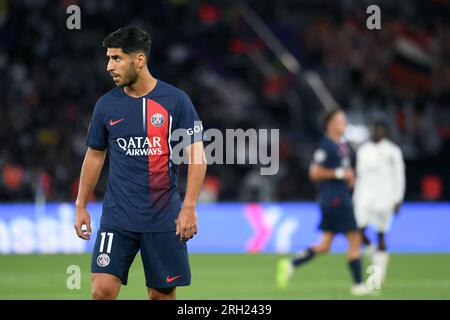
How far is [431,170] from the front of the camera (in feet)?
72.5

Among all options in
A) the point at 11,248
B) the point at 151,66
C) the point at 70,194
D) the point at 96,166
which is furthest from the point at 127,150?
the point at 151,66

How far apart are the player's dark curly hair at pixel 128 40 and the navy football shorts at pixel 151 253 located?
1.22 m

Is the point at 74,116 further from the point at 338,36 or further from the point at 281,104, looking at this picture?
the point at 338,36

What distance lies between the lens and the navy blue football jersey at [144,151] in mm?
7422

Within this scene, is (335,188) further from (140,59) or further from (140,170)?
(140,59)

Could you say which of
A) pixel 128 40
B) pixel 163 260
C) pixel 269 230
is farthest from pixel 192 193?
pixel 269 230

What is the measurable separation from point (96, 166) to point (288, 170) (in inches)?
574

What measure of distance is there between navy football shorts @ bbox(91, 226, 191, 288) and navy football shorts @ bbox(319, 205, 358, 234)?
17.7 feet

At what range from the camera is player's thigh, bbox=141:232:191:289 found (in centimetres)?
745

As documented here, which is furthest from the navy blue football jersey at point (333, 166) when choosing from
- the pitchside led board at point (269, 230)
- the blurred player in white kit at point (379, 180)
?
the pitchside led board at point (269, 230)

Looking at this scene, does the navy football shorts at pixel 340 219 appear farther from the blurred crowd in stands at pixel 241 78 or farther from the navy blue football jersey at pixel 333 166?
the blurred crowd in stands at pixel 241 78

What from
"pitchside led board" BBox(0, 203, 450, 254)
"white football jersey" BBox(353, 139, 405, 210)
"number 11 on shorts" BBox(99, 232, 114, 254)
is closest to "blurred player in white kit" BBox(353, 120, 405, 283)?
"white football jersey" BBox(353, 139, 405, 210)

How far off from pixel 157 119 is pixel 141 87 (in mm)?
263

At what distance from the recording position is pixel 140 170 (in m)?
7.44
